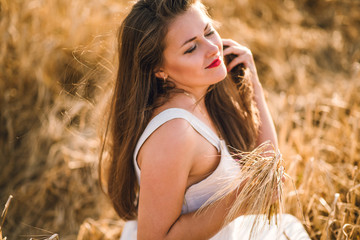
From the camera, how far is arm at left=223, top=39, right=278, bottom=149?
5.78 feet

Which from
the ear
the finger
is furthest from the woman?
the finger

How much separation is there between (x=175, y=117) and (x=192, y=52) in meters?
0.27

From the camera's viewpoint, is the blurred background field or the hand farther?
the blurred background field

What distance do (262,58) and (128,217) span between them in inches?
103

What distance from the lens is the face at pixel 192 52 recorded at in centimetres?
140

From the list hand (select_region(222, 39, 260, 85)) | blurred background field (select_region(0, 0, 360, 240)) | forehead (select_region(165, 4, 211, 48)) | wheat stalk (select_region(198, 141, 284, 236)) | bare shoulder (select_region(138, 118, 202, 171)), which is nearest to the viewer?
wheat stalk (select_region(198, 141, 284, 236))

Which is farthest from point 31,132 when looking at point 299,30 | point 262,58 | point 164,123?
point 299,30

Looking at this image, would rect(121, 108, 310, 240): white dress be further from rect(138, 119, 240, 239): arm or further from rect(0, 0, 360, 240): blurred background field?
rect(0, 0, 360, 240): blurred background field

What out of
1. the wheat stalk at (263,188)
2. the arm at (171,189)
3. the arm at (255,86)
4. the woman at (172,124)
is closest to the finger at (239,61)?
the arm at (255,86)

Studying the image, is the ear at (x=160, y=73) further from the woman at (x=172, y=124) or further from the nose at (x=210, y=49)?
the nose at (x=210, y=49)

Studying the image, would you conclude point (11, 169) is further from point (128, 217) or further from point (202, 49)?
point (202, 49)

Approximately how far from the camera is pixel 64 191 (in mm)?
2627

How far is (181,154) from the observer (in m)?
1.29

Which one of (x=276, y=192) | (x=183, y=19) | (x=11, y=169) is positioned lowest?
(x=11, y=169)
